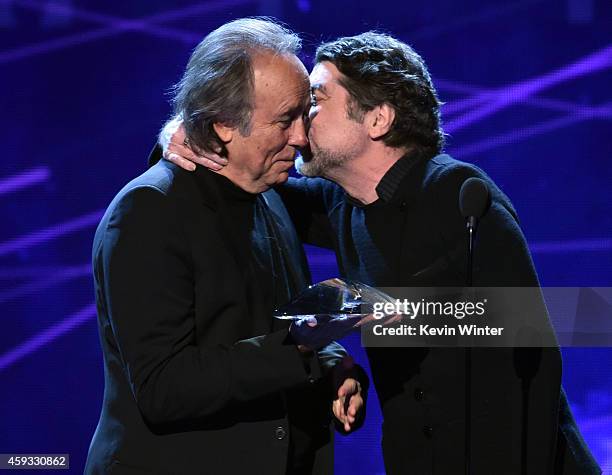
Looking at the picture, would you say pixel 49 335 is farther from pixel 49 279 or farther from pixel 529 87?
pixel 529 87

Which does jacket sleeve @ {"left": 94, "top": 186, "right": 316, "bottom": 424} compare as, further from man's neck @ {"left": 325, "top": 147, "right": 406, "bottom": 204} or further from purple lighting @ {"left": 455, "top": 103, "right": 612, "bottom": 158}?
purple lighting @ {"left": 455, "top": 103, "right": 612, "bottom": 158}

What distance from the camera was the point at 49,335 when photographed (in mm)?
3557

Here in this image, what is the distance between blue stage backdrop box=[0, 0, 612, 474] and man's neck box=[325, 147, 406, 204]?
902 millimetres

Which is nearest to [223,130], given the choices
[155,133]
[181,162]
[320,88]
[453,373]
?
[181,162]

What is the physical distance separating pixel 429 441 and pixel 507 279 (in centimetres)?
42

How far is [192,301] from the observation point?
1822mm

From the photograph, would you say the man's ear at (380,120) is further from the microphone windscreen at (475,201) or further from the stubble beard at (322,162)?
the microphone windscreen at (475,201)

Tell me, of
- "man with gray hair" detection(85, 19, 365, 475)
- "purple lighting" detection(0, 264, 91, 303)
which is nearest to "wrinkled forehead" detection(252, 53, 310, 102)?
"man with gray hair" detection(85, 19, 365, 475)

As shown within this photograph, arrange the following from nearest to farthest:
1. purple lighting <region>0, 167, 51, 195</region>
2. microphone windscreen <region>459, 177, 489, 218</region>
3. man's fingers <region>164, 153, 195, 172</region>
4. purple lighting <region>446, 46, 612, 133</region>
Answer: microphone windscreen <region>459, 177, 489, 218</region>, man's fingers <region>164, 153, 195, 172</region>, purple lighting <region>446, 46, 612, 133</region>, purple lighting <region>0, 167, 51, 195</region>

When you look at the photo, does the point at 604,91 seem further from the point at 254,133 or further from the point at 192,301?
the point at 192,301

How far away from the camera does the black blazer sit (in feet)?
5.78

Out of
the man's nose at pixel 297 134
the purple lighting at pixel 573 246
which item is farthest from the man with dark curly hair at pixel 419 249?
the purple lighting at pixel 573 246

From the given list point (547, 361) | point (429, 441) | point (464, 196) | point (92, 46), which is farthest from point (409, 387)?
point (92, 46)

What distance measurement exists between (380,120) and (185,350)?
97cm
